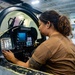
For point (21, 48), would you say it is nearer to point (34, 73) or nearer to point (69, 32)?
point (69, 32)

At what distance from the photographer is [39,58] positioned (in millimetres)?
1485

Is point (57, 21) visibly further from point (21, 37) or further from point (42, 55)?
point (21, 37)

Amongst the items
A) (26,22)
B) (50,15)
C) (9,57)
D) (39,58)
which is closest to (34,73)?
(39,58)

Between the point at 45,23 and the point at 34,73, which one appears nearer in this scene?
the point at 34,73

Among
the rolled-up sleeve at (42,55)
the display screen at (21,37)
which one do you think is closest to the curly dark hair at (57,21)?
the rolled-up sleeve at (42,55)

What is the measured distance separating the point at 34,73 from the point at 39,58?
22 centimetres

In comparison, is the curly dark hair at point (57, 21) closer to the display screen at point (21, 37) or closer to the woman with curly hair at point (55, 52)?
the woman with curly hair at point (55, 52)

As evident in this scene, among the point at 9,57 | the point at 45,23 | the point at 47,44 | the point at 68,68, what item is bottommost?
the point at 68,68

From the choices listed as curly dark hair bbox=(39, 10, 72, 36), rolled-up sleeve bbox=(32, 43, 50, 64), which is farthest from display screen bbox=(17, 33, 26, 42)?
rolled-up sleeve bbox=(32, 43, 50, 64)

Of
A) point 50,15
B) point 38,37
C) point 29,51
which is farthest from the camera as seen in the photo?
point 38,37

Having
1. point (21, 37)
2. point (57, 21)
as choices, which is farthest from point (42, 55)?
point (21, 37)

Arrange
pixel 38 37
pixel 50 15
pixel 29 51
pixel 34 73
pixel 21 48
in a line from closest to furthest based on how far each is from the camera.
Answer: pixel 34 73, pixel 50 15, pixel 21 48, pixel 29 51, pixel 38 37

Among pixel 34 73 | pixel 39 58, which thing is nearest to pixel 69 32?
pixel 39 58

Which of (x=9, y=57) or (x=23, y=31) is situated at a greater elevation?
(x=23, y=31)
